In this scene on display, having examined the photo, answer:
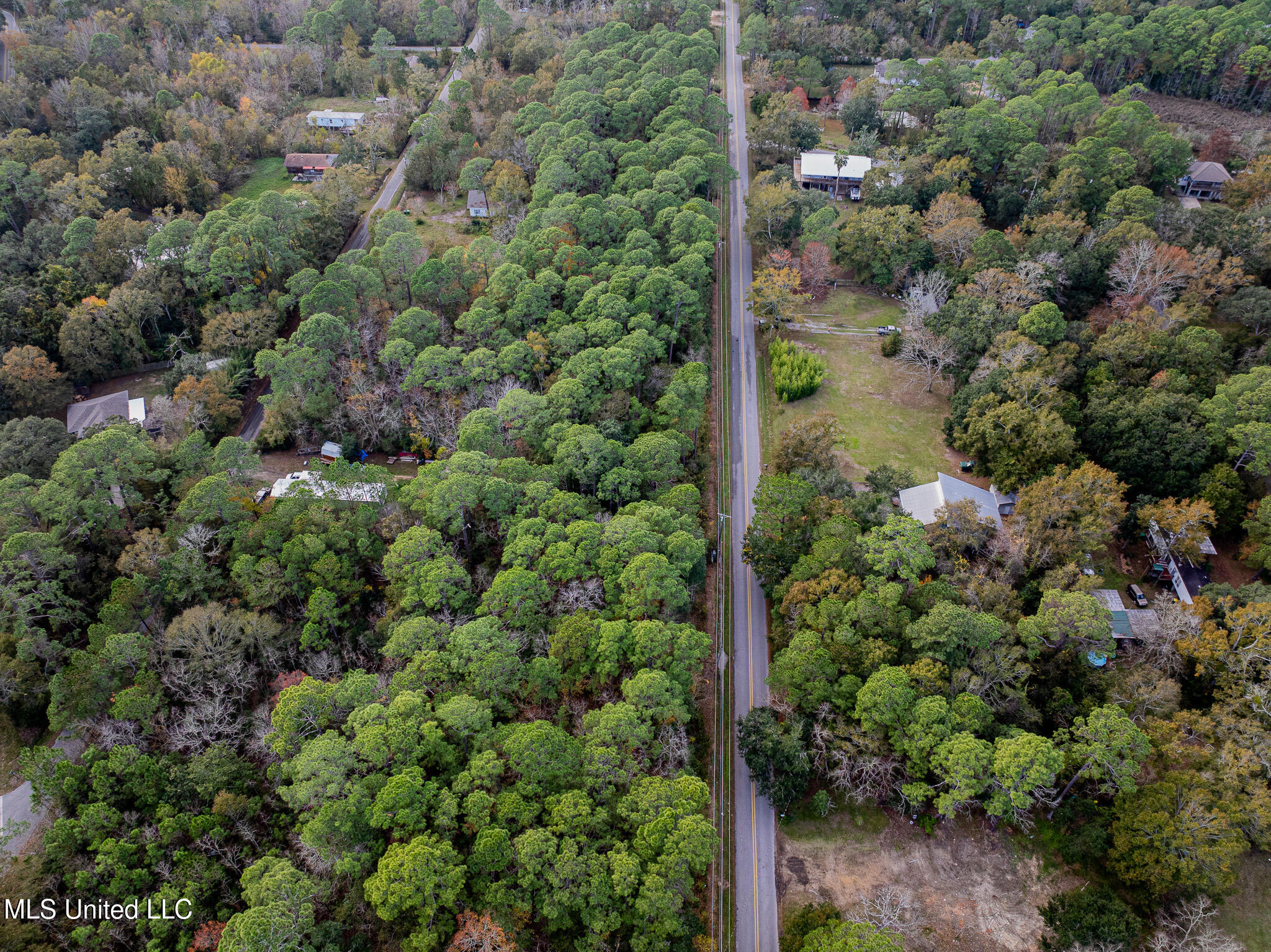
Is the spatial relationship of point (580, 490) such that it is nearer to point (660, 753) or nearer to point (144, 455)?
point (660, 753)

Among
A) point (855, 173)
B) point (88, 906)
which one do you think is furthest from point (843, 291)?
point (88, 906)

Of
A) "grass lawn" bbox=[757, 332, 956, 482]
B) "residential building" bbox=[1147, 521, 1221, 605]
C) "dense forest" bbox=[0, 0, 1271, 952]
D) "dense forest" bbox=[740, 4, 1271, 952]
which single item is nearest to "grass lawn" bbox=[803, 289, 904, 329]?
"dense forest" bbox=[740, 4, 1271, 952]

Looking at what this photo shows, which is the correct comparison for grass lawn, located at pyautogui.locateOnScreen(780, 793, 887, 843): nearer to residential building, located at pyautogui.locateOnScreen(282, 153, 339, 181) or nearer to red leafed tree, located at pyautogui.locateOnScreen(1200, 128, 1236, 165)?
residential building, located at pyautogui.locateOnScreen(282, 153, 339, 181)

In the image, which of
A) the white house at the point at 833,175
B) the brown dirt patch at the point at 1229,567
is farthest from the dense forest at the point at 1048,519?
the white house at the point at 833,175

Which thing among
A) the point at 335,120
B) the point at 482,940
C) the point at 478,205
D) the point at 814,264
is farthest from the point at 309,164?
the point at 482,940

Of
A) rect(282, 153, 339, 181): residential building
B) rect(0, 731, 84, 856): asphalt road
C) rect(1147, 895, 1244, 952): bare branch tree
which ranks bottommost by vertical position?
rect(1147, 895, 1244, 952): bare branch tree

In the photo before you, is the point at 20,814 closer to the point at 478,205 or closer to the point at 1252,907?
the point at 1252,907

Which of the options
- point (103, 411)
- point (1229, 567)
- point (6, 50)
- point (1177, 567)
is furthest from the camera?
point (6, 50)
